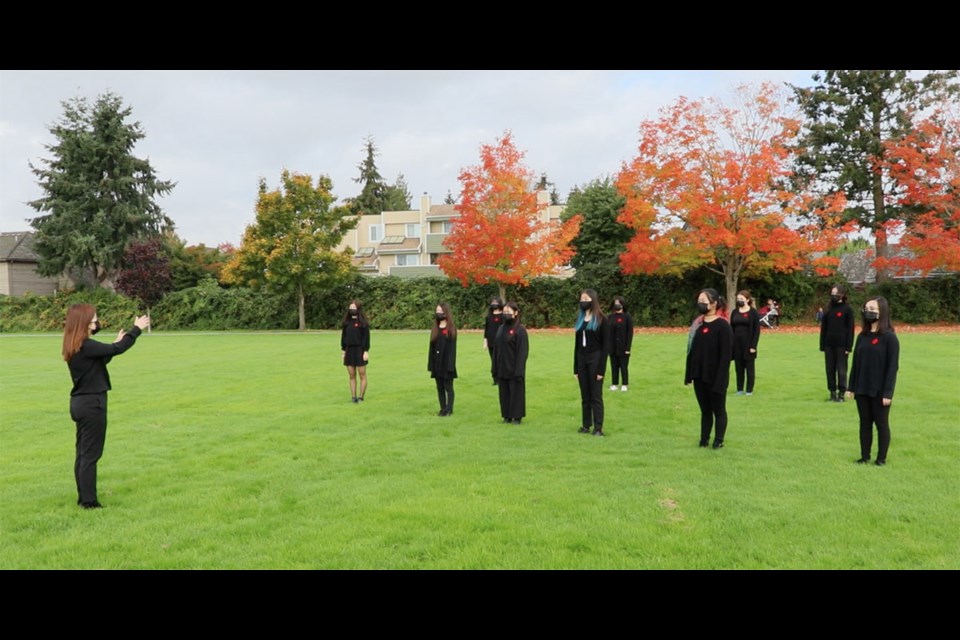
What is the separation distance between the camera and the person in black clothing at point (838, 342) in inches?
425

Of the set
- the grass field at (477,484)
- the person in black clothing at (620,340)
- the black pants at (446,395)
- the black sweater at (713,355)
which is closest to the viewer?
the grass field at (477,484)

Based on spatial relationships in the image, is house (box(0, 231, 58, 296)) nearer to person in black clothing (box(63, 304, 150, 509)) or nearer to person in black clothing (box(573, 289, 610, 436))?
person in black clothing (box(63, 304, 150, 509))

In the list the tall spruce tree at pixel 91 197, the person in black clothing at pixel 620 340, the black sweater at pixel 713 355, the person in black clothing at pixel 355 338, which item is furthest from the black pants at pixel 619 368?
the tall spruce tree at pixel 91 197

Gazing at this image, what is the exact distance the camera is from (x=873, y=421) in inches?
278

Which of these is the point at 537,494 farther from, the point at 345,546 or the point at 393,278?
the point at 393,278

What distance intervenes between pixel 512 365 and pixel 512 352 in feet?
0.65

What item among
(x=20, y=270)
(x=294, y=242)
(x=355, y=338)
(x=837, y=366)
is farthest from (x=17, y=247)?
(x=837, y=366)

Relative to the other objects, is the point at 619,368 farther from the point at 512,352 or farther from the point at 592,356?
the point at 592,356

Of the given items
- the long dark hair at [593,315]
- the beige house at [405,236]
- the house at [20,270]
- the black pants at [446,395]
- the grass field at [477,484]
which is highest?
the beige house at [405,236]

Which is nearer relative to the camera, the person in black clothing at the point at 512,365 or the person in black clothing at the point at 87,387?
the person in black clothing at the point at 87,387

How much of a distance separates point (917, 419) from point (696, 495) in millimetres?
5466

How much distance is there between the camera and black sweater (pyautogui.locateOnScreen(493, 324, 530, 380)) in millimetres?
9523

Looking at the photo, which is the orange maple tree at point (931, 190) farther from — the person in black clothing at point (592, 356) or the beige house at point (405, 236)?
the beige house at point (405, 236)

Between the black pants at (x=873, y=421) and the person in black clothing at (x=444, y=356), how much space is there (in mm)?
5634
